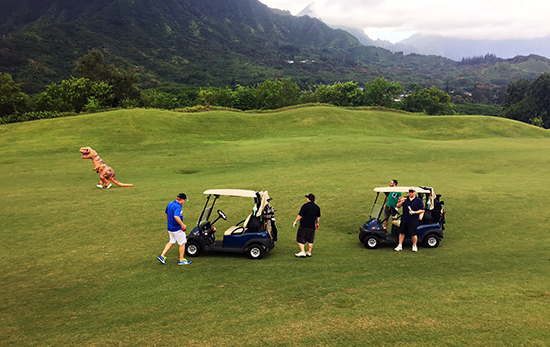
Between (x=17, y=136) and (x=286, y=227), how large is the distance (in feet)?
105

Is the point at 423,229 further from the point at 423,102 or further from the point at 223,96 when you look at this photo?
the point at 423,102

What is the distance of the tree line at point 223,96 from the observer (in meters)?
50.4

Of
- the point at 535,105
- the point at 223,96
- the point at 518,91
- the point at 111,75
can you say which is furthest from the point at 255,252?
the point at 518,91

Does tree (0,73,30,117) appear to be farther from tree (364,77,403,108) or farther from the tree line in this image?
tree (364,77,403,108)

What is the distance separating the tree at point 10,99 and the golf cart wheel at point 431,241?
5543 centimetres

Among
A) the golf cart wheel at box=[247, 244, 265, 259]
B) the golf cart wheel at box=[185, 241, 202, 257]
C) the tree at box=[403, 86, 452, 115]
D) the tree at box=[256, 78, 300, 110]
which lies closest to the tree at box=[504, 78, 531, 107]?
the tree at box=[403, 86, 452, 115]

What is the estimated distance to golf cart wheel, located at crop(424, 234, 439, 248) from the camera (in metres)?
10.8

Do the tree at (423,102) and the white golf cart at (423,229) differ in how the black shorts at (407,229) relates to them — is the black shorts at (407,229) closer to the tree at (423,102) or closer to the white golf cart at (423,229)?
the white golf cart at (423,229)

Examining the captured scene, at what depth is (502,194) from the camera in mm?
15922

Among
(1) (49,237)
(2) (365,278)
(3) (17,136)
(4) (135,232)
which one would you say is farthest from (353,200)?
(3) (17,136)

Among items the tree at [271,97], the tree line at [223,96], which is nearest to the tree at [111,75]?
the tree line at [223,96]

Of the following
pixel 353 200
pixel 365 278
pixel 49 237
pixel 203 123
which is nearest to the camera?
pixel 365 278

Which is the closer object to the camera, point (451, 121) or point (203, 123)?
point (203, 123)

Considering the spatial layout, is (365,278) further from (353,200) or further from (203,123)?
(203,123)
